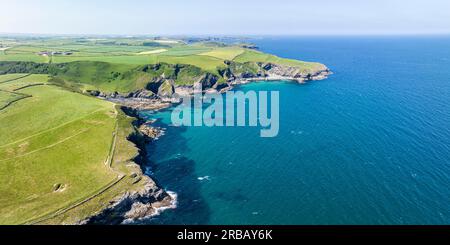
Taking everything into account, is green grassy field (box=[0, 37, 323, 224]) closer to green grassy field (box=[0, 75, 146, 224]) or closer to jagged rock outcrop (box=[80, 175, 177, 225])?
green grassy field (box=[0, 75, 146, 224])

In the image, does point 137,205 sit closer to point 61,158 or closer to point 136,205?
point 136,205

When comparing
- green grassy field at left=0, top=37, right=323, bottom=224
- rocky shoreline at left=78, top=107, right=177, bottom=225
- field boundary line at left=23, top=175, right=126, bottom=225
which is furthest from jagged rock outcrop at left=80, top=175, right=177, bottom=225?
field boundary line at left=23, top=175, right=126, bottom=225

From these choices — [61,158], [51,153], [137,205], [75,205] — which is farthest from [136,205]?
[51,153]

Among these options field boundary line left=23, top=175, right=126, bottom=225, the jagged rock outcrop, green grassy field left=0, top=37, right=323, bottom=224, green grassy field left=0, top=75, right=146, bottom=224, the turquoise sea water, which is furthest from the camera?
green grassy field left=0, top=75, right=146, bottom=224

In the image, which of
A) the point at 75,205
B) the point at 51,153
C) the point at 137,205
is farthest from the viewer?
the point at 51,153

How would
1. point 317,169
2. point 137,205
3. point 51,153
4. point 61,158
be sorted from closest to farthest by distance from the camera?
1. point 137,205
2. point 61,158
3. point 317,169
4. point 51,153

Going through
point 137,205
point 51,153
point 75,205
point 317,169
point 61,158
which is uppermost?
point 51,153

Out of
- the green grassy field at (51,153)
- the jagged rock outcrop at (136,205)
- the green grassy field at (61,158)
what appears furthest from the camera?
the green grassy field at (51,153)

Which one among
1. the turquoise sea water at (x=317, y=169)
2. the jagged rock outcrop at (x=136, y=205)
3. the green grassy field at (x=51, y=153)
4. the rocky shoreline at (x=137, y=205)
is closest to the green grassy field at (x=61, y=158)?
the green grassy field at (x=51, y=153)

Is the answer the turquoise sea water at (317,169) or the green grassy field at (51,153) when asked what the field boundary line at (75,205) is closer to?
the green grassy field at (51,153)
